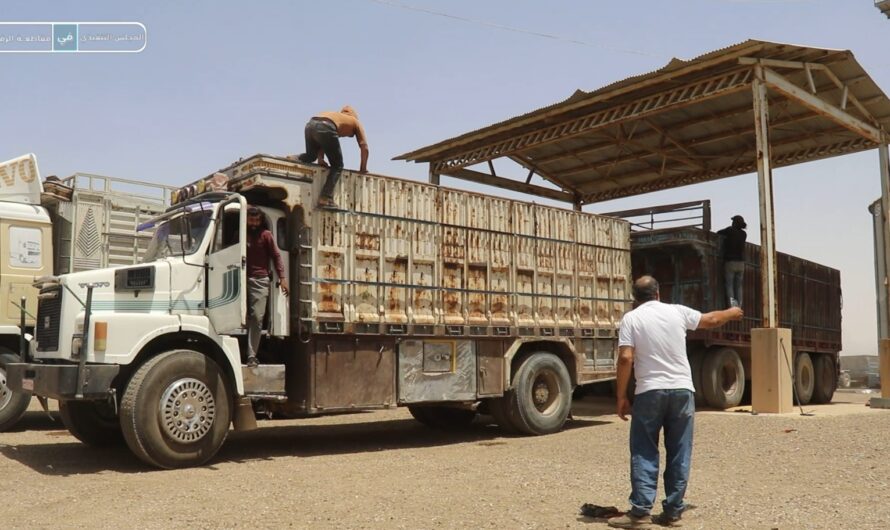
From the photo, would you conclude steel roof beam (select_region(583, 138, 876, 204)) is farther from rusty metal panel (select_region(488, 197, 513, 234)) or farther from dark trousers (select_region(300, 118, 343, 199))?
dark trousers (select_region(300, 118, 343, 199))

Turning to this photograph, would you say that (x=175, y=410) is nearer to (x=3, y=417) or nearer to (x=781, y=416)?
(x=3, y=417)

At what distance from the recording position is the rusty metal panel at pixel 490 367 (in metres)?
11.1

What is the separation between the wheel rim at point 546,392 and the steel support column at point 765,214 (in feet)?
13.4

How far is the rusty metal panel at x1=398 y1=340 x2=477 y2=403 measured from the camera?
10266 mm

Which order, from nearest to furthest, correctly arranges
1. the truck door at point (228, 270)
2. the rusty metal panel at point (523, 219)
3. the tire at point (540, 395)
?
the truck door at point (228, 270) → the tire at point (540, 395) → the rusty metal panel at point (523, 219)

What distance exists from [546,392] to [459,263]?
102 inches

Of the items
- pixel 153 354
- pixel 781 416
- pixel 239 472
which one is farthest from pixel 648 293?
pixel 781 416

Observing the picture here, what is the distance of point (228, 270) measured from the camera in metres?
8.82

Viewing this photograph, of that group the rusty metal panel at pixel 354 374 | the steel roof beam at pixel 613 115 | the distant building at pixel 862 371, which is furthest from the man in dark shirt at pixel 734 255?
the distant building at pixel 862 371

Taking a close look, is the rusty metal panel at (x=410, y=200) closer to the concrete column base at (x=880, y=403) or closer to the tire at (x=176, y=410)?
the tire at (x=176, y=410)

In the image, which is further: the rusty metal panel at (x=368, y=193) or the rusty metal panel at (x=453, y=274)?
the rusty metal panel at (x=453, y=274)

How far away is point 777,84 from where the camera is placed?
45.5 feet

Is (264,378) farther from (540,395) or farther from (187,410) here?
(540,395)

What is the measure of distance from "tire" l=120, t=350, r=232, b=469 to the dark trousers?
253 cm
